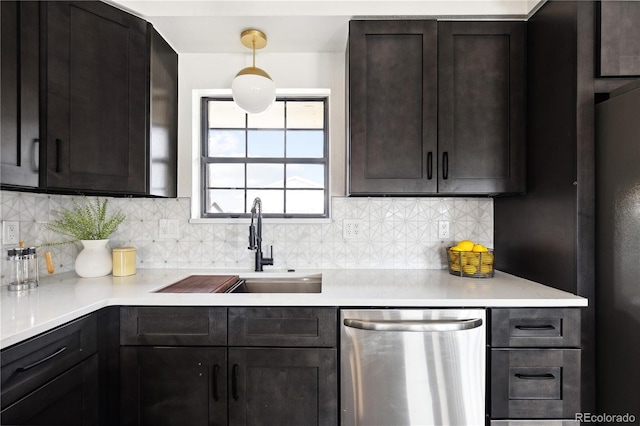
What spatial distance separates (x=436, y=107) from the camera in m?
1.64

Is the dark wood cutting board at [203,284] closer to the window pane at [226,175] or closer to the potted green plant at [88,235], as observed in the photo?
the potted green plant at [88,235]

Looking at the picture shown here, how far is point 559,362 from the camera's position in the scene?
4.17ft

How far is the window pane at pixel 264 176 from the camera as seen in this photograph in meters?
2.16

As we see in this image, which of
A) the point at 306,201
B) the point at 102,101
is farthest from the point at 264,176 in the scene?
the point at 102,101

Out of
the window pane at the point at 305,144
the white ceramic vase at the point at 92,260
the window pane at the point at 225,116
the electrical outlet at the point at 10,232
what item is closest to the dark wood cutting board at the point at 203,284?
the white ceramic vase at the point at 92,260

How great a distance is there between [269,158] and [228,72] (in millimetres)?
606

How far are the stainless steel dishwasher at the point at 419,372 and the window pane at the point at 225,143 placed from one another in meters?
1.44

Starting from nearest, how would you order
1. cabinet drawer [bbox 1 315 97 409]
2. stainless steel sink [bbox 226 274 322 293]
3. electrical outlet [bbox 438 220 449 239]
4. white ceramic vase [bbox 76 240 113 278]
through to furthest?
cabinet drawer [bbox 1 315 97 409] → white ceramic vase [bbox 76 240 113 278] → stainless steel sink [bbox 226 274 322 293] → electrical outlet [bbox 438 220 449 239]

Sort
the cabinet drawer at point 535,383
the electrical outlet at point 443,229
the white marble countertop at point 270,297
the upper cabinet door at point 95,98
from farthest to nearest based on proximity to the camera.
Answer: the electrical outlet at point 443,229 → the upper cabinet door at point 95,98 → the cabinet drawer at point 535,383 → the white marble countertop at point 270,297

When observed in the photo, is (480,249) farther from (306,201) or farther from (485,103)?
(306,201)

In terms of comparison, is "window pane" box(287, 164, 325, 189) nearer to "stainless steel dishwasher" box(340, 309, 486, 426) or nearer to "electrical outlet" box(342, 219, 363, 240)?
"electrical outlet" box(342, 219, 363, 240)

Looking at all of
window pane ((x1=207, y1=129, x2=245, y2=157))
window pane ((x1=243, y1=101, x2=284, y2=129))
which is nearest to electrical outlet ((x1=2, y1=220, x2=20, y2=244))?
window pane ((x1=207, y1=129, x2=245, y2=157))

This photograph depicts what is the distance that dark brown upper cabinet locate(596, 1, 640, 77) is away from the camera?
1.32 m

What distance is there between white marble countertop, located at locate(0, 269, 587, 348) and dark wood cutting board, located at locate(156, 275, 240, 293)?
63 mm
